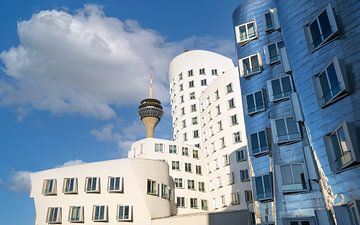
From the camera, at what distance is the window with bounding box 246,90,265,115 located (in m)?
27.7

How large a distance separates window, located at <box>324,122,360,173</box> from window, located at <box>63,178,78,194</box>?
31422 millimetres

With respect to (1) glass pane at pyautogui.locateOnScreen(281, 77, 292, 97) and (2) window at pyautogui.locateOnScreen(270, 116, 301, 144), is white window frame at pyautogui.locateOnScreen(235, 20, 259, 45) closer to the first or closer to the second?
(1) glass pane at pyautogui.locateOnScreen(281, 77, 292, 97)

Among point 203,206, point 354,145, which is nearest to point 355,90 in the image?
point 354,145

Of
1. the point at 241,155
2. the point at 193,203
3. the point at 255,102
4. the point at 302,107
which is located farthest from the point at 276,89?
the point at 193,203

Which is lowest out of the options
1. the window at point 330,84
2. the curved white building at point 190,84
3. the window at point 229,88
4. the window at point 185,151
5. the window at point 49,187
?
the window at point 49,187

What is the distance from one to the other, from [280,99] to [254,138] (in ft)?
14.8

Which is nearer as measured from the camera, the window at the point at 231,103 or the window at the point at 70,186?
the window at the point at 70,186

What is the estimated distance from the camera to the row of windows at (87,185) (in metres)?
38.3

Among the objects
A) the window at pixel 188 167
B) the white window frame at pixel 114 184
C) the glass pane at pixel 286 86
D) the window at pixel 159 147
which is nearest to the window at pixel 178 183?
the window at pixel 188 167

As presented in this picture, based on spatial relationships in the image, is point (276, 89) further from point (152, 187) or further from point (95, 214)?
point (95, 214)

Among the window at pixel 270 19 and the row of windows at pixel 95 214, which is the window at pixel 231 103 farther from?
the window at pixel 270 19

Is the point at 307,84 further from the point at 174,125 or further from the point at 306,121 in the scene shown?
the point at 174,125

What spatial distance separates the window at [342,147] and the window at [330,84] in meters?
1.92

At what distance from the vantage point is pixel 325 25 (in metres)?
18.7
